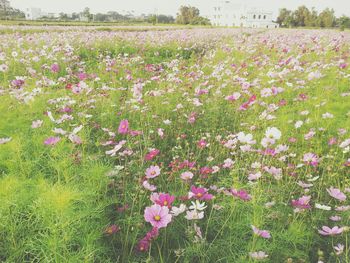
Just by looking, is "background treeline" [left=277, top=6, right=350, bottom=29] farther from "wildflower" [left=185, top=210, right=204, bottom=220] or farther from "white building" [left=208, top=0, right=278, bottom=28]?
"wildflower" [left=185, top=210, right=204, bottom=220]

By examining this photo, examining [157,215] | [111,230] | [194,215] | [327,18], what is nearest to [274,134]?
[194,215]

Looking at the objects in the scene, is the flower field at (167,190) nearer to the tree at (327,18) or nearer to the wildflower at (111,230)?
the wildflower at (111,230)

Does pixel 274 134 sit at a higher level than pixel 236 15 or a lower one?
lower

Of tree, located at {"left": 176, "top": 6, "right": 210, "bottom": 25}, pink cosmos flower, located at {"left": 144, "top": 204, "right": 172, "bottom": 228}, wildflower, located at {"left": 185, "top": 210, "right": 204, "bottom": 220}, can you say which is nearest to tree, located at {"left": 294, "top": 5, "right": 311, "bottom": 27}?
tree, located at {"left": 176, "top": 6, "right": 210, "bottom": 25}

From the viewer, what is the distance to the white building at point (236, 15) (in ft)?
270

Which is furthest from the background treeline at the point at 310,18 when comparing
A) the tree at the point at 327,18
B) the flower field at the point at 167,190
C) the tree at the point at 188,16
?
the flower field at the point at 167,190

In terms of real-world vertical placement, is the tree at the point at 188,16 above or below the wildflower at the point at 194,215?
above

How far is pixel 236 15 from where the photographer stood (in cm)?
8756

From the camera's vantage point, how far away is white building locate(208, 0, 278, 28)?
82.4 metres

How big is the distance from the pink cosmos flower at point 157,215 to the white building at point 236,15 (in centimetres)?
8201

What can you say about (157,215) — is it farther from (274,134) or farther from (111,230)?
(274,134)

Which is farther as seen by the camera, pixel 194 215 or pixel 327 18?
pixel 327 18

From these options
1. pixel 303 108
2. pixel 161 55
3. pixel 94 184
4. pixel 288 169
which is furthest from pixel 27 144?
pixel 161 55

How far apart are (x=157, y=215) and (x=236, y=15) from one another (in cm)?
9278
